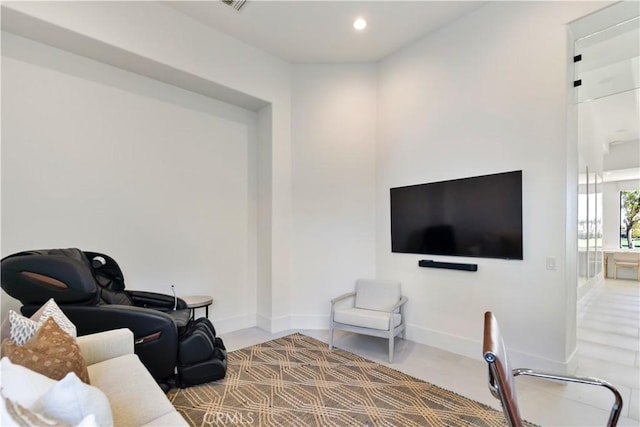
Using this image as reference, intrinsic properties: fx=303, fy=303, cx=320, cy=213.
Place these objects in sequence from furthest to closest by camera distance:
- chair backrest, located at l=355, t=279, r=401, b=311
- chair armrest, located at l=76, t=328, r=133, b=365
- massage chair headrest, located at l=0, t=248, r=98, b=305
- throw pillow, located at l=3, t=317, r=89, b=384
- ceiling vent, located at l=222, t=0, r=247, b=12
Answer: chair backrest, located at l=355, t=279, r=401, b=311 < ceiling vent, located at l=222, t=0, r=247, b=12 < massage chair headrest, located at l=0, t=248, r=98, b=305 < chair armrest, located at l=76, t=328, r=133, b=365 < throw pillow, located at l=3, t=317, r=89, b=384

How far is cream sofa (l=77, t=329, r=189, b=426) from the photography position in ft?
4.59

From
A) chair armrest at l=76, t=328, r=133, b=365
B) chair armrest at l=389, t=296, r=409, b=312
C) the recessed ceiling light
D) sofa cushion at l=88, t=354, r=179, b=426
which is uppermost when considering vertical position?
the recessed ceiling light

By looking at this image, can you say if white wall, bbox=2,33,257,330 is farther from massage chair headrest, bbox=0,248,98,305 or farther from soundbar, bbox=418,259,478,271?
soundbar, bbox=418,259,478,271

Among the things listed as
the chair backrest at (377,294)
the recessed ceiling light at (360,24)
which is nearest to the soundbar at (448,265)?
the chair backrest at (377,294)

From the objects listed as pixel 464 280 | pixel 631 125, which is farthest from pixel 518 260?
pixel 631 125

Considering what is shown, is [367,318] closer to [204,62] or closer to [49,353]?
[49,353]

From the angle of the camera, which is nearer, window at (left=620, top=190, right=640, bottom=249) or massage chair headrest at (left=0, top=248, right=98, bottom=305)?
massage chair headrest at (left=0, top=248, right=98, bottom=305)

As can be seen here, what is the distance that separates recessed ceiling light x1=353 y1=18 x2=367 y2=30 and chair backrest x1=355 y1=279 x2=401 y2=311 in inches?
120

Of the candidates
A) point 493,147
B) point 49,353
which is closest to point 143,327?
point 49,353

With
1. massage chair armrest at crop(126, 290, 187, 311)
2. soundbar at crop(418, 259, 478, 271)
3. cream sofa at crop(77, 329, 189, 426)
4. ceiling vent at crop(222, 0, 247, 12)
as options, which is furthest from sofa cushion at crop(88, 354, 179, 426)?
ceiling vent at crop(222, 0, 247, 12)

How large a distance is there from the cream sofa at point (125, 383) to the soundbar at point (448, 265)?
9.48ft

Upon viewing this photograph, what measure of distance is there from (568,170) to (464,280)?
142 cm

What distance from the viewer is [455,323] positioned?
3.37m

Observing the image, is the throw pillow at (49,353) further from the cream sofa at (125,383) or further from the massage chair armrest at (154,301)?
the massage chair armrest at (154,301)
